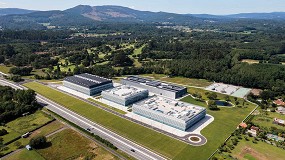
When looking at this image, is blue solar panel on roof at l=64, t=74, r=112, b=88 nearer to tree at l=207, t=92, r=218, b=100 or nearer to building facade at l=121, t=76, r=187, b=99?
building facade at l=121, t=76, r=187, b=99

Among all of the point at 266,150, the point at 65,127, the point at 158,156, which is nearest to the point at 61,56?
the point at 65,127

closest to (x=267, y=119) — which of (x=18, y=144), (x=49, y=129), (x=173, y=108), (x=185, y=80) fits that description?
(x=173, y=108)

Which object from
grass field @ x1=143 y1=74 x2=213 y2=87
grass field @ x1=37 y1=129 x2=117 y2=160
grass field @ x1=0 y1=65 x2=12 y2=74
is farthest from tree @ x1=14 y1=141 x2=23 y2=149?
grass field @ x1=0 y1=65 x2=12 y2=74

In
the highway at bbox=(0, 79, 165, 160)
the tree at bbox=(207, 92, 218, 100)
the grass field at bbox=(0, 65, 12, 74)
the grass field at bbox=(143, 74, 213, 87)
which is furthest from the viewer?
the grass field at bbox=(0, 65, 12, 74)

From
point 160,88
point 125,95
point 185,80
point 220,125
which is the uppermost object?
point 125,95

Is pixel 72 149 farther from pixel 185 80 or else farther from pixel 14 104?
pixel 185 80

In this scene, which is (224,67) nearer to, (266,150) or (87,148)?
(266,150)

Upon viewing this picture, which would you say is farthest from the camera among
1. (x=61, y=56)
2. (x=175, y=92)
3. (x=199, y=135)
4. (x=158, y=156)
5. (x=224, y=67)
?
(x=61, y=56)
